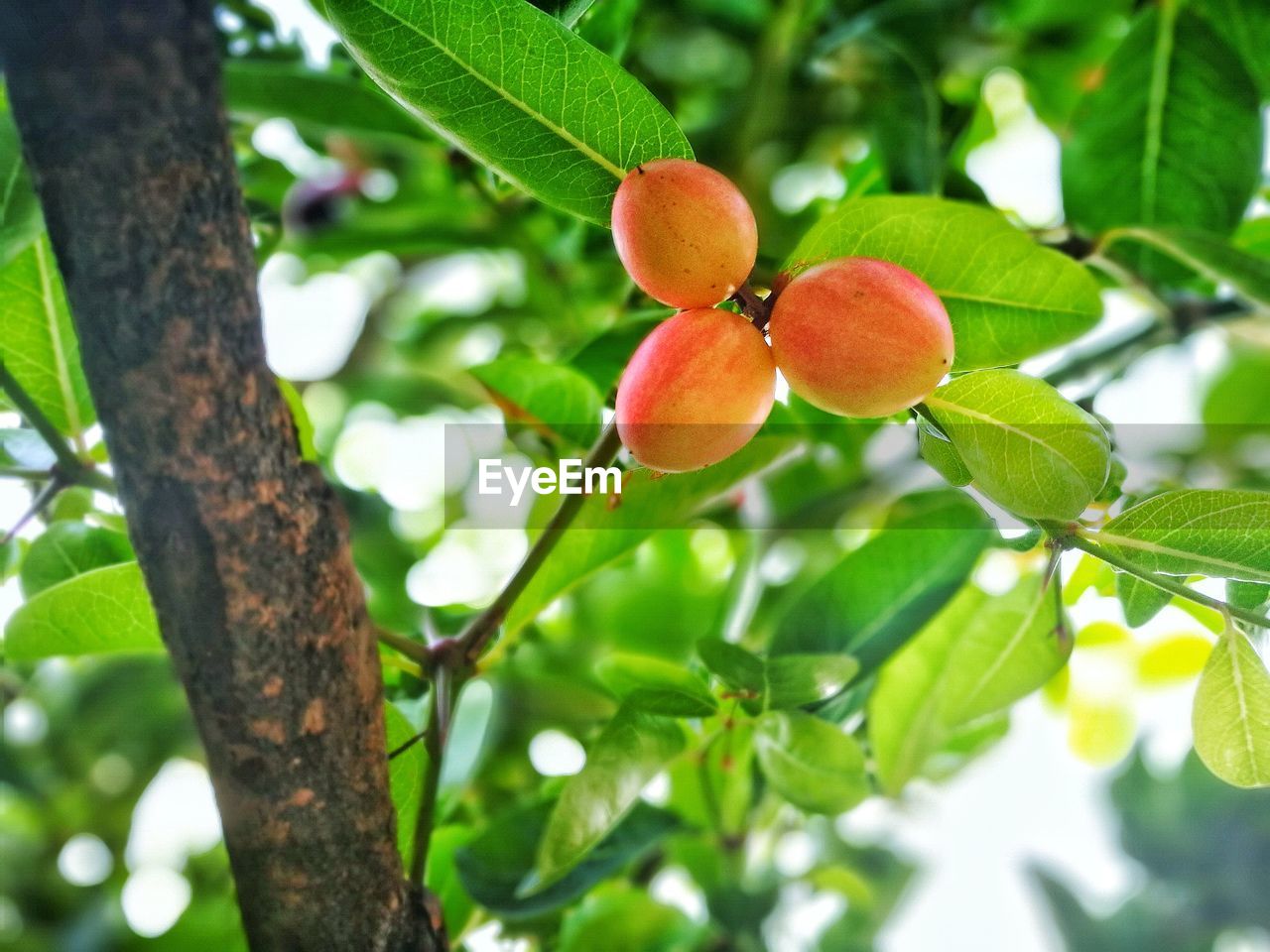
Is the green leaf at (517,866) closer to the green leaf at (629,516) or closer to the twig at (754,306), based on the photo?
the green leaf at (629,516)

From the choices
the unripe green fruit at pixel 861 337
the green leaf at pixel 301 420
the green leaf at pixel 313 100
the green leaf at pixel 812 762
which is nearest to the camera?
the unripe green fruit at pixel 861 337

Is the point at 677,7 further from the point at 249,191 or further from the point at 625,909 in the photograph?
the point at 625,909

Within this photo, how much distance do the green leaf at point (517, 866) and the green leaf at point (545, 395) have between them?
0.28 metres

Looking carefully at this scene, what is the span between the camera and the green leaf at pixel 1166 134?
854 millimetres

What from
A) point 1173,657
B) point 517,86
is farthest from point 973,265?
point 1173,657

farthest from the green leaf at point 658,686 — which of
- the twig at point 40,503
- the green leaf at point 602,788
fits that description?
the twig at point 40,503

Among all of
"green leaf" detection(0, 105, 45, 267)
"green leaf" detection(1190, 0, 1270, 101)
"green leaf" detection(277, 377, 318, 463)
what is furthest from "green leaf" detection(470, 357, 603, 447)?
"green leaf" detection(1190, 0, 1270, 101)

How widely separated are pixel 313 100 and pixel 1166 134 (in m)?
0.73

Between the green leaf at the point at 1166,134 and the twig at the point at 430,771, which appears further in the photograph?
the green leaf at the point at 1166,134

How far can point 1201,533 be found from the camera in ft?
1.55

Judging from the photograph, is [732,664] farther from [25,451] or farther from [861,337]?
[25,451]

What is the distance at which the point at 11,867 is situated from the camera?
1608mm

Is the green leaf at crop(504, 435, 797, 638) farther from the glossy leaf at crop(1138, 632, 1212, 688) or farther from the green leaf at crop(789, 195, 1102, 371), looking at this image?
the glossy leaf at crop(1138, 632, 1212, 688)

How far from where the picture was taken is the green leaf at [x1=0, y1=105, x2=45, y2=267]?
61 cm
